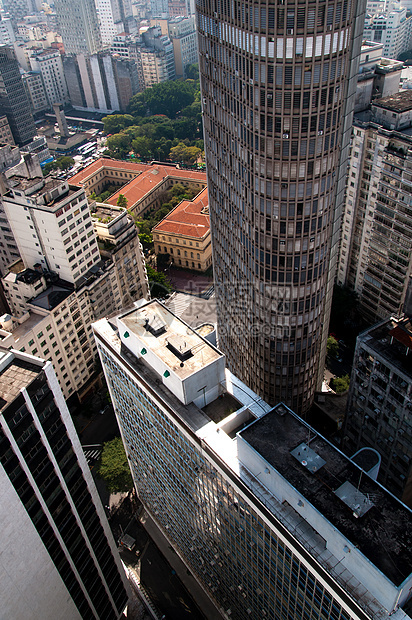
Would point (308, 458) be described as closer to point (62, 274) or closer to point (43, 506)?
point (43, 506)

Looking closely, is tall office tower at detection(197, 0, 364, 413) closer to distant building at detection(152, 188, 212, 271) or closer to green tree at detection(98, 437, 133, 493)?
green tree at detection(98, 437, 133, 493)

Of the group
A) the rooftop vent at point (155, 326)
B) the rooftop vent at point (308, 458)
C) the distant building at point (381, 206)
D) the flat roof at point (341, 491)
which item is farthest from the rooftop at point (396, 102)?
the rooftop vent at point (308, 458)

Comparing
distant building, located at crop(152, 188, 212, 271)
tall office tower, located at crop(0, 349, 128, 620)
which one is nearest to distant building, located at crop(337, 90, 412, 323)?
distant building, located at crop(152, 188, 212, 271)

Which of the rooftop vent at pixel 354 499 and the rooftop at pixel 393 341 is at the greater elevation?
the rooftop vent at pixel 354 499

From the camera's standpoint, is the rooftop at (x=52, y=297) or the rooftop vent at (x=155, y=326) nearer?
the rooftop vent at (x=155, y=326)

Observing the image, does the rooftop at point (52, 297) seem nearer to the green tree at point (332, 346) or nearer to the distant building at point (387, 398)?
the green tree at point (332, 346)
